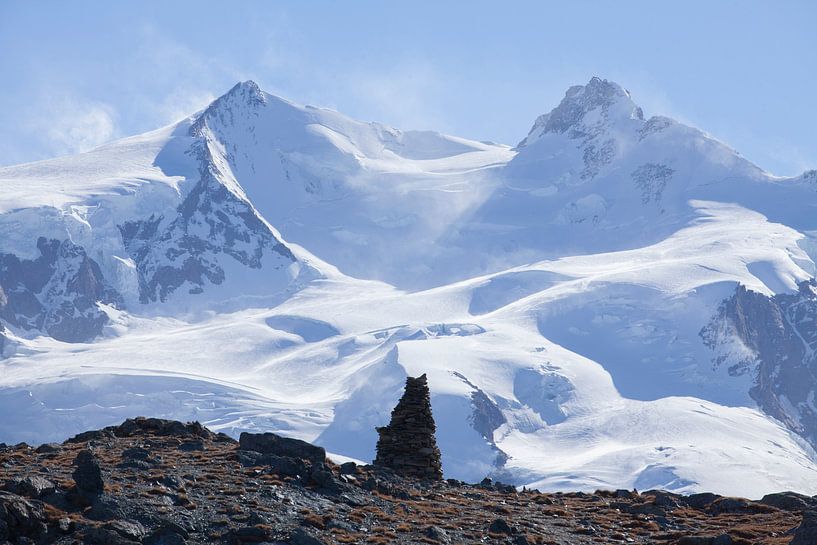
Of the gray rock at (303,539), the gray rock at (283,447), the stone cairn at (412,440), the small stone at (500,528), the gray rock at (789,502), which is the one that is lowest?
the gray rock at (303,539)

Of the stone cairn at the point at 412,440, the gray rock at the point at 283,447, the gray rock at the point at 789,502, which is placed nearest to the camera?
the gray rock at the point at 283,447

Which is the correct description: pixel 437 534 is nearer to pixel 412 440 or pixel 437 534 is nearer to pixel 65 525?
pixel 65 525

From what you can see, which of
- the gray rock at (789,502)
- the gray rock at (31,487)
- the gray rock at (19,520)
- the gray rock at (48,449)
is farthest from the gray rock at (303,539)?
the gray rock at (789,502)

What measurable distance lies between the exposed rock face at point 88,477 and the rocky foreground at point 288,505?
0.04 metres

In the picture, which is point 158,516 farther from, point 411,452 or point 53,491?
point 411,452

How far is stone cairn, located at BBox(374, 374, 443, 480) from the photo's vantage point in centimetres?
5341

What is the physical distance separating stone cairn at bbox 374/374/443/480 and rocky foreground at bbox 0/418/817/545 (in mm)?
1672

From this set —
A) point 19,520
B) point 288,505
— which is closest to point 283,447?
point 288,505

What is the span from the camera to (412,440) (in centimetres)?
5412

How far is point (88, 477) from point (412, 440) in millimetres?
18526

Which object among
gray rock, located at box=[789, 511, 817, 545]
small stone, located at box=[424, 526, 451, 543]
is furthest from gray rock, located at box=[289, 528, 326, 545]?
gray rock, located at box=[789, 511, 817, 545]

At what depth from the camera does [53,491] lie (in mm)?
37875

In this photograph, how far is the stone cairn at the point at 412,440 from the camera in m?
53.4

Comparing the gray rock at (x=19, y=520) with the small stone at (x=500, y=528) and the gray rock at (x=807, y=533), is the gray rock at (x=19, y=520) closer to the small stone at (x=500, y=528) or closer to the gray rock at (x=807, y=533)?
the small stone at (x=500, y=528)
